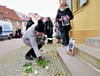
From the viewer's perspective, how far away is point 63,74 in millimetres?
3256

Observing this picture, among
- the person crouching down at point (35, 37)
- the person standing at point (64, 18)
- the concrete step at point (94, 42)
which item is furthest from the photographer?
the person standing at point (64, 18)

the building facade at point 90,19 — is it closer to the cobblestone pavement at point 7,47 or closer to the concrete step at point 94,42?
the concrete step at point 94,42

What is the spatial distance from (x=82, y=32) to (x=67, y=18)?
0.78 m

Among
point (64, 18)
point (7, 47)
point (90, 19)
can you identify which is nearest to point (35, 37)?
point (64, 18)

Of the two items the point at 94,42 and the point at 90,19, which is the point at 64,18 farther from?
the point at 94,42

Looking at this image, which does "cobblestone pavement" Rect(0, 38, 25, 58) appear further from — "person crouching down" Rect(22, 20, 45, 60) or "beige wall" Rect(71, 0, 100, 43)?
"beige wall" Rect(71, 0, 100, 43)

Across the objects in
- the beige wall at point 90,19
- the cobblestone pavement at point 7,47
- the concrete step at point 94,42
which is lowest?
the cobblestone pavement at point 7,47

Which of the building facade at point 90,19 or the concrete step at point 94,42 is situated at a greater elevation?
the building facade at point 90,19

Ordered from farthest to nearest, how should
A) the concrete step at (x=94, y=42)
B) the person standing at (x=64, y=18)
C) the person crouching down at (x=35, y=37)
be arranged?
1. the person standing at (x=64, y=18)
2. the person crouching down at (x=35, y=37)
3. the concrete step at (x=94, y=42)

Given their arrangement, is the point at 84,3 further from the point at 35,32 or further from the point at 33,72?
the point at 33,72

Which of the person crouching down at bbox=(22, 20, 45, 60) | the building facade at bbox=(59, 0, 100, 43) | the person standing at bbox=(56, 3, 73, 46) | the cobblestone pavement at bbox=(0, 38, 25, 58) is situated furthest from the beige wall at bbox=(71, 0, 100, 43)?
the cobblestone pavement at bbox=(0, 38, 25, 58)

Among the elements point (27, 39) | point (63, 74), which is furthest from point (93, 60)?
point (27, 39)

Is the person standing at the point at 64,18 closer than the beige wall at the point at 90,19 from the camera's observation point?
No

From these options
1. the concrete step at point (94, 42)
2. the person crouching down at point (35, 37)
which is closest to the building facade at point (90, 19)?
the concrete step at point (94, 42)
